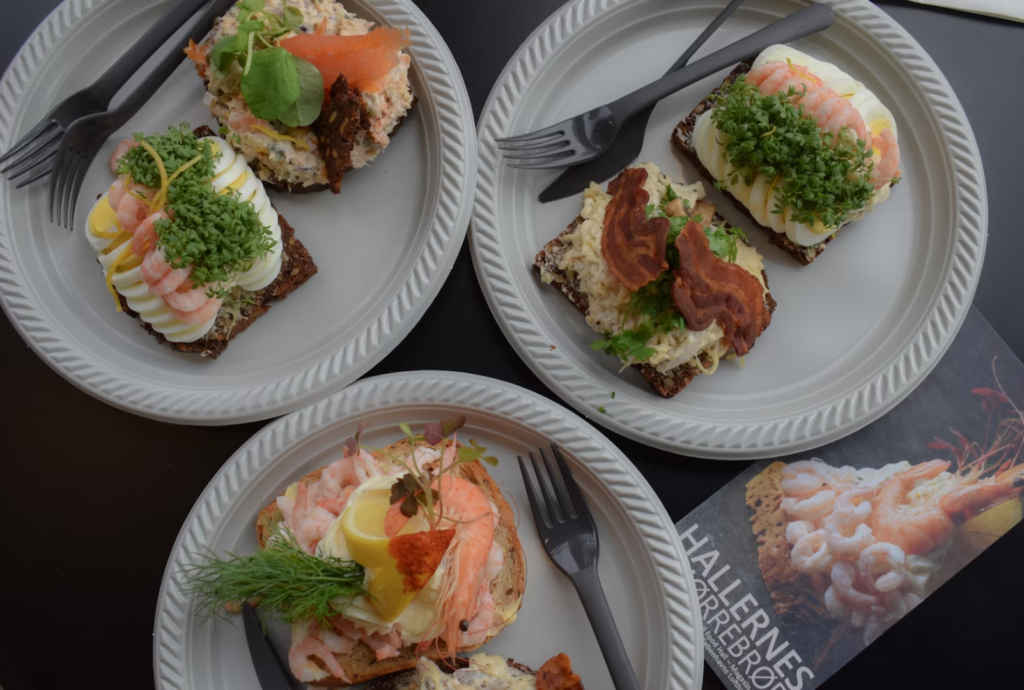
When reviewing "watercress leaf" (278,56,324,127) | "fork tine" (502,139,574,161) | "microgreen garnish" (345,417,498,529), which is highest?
"watercress leaf" (278,56,324,127)

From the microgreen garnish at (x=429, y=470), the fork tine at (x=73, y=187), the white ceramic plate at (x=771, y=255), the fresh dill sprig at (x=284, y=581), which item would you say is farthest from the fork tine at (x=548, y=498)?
the fork tine at (x=73, y=187)

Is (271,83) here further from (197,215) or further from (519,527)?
(519,527)

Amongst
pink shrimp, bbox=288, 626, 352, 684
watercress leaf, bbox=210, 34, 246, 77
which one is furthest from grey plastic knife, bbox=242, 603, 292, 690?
watercress leaf, bbox=210, 34, 246, 77

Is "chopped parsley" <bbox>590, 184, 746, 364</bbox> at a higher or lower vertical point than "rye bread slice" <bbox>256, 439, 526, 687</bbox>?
higher

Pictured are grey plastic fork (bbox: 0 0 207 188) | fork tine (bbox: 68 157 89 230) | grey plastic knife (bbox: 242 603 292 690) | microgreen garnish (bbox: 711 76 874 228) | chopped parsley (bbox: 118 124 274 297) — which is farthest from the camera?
fork tine (bbox: 68 157 89 230)

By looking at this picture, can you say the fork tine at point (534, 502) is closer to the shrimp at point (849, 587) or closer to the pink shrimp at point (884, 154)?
the shrimp at point (849, 587)

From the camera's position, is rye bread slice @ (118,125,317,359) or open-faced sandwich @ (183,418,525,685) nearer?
open-faced sandwich @ (183,418,525,685)

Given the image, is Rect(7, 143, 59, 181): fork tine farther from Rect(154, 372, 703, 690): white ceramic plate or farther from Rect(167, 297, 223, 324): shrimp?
Rect(154, 372, 703, 690): white ceramic plate
